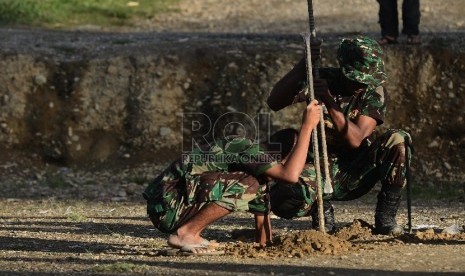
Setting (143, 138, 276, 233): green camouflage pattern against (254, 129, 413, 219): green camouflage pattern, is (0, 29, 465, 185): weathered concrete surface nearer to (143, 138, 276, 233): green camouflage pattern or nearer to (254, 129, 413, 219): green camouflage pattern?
(254, 129, 413, 219): green camouflage pattern

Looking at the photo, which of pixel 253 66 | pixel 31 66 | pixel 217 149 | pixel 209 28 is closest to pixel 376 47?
pixel 217 149

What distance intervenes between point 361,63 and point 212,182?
4.63 ft

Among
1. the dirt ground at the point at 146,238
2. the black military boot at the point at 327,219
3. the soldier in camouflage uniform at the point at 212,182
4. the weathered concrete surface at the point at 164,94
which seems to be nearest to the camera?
the dirt ground at the point at 146,238

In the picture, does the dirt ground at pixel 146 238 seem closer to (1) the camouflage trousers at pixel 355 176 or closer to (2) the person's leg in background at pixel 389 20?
(1) the camouflage trousers at pixel 355 176

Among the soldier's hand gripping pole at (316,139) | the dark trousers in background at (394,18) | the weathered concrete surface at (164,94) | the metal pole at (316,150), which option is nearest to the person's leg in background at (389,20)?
the dark trousers in background at (394,18)

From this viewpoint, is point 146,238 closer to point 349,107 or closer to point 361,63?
point 349,107

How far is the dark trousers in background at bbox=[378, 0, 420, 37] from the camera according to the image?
14.3 meters

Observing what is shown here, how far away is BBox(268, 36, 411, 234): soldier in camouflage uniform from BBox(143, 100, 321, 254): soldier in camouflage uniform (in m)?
0.52

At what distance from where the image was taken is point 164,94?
14.4 m

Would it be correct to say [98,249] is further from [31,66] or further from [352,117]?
[31,66]

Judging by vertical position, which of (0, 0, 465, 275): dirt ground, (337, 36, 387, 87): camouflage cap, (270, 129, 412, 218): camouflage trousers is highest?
(337, 36, 387, 87): camouflage cap

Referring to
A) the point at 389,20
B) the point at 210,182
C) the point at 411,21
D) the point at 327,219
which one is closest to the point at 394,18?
the point at 389,20

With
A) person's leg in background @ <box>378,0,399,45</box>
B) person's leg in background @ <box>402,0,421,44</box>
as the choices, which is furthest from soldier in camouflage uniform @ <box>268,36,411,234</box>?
person's leg in background @ <box>402,0,421,44</box>

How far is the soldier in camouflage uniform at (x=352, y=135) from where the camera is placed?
8.26m
